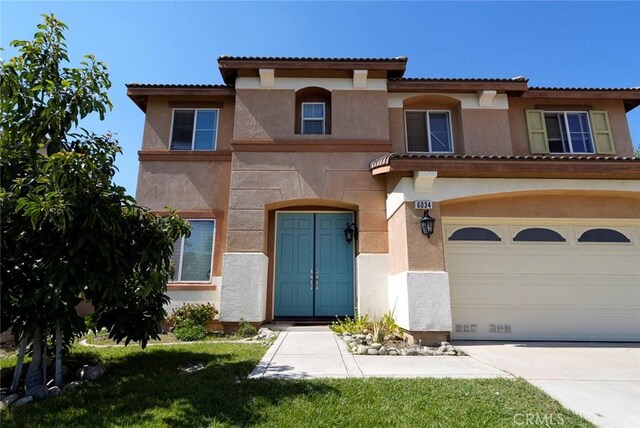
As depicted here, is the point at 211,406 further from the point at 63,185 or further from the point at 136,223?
the point at 63,185

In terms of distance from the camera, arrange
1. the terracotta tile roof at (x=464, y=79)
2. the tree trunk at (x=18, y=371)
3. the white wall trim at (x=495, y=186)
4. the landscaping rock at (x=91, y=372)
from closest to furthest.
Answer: the tree trunk at (x=18, y=371)
the landscaping rock at (x=91, y=372)
the white wall trim at (x=495, y=186)
the terracotta tile roof at (x=464, y=79)

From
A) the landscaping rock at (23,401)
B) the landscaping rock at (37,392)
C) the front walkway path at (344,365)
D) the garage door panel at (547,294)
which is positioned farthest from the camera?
the garage door panel at (547,294)

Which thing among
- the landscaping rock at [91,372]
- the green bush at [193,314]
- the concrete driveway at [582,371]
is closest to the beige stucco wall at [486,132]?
the concrete driveway at [582,371]

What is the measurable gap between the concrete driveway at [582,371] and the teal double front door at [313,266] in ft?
11.0

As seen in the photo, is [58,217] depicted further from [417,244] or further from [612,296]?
[612,296]

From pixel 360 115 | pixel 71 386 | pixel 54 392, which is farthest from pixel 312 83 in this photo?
pixel 54 392

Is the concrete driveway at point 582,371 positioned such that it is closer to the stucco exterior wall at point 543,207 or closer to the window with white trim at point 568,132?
the stucco exterior wall at point 543,207

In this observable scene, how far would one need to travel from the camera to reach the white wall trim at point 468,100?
31.9 feet

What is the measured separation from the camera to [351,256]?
29.7 ft

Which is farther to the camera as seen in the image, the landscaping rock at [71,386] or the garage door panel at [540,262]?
the garage door panel at [540,262]

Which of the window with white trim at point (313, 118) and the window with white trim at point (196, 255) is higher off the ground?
the window with white trim at point (313, 118)

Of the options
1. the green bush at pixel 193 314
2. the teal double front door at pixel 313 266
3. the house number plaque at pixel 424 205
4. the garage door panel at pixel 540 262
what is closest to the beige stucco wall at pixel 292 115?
the teal double front door at pixel 313 266
